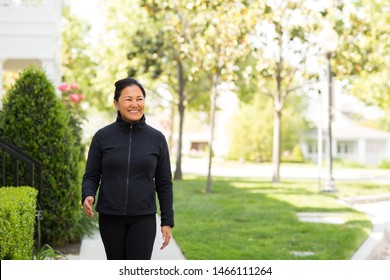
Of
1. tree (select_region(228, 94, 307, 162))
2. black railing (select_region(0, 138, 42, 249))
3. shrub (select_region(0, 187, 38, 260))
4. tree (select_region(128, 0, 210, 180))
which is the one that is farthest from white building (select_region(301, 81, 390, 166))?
shrub (select_region(0, 187, 38, 260))

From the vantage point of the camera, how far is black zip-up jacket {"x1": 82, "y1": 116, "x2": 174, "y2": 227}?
418 centimetres

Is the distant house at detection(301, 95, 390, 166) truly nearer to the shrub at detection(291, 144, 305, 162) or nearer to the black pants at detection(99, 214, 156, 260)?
the shrub at detection(291, 144, 305, 162)

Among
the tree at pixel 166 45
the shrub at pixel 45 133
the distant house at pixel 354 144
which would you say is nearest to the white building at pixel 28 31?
the tree at pixel 166 45

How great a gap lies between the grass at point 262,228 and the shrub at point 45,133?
1.63 meters

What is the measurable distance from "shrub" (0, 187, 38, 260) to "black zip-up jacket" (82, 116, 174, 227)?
3.03 feet

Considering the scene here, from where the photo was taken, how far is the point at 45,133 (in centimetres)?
755

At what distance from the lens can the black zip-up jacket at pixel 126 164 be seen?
418cm

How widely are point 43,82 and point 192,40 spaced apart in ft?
42.6

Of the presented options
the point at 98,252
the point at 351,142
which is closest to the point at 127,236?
the point at 98,252

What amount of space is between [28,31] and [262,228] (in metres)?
7.31

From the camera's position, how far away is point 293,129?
2167 inches

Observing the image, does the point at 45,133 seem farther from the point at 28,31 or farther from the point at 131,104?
the point at 28,31

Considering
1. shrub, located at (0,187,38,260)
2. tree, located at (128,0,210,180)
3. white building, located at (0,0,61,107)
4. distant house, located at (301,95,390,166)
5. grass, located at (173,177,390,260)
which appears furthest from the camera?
distant house, located at (301,95,390,166)

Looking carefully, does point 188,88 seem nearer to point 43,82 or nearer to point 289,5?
point 289,5
